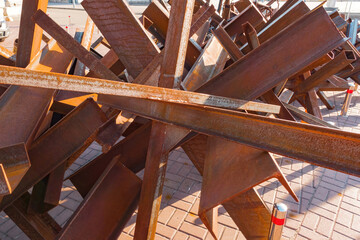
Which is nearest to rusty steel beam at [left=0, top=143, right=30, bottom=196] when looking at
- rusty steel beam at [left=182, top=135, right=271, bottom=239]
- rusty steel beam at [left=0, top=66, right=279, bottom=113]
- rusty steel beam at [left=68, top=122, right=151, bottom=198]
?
rusty steel beam at [left=0, top=66, right=279, bottom=113]

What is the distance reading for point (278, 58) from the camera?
1.83 metres

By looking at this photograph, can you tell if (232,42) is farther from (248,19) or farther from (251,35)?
(248,19)

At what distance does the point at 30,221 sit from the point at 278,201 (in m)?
2.76

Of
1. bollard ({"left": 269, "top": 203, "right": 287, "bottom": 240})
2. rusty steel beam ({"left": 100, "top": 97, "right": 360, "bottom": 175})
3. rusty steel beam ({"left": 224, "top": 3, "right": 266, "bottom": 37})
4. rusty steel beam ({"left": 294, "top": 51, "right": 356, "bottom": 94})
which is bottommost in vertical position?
rusty steel beam ({"left": 294, "top": 51, "right": 356, "bottom": 94})

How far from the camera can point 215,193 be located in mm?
1513

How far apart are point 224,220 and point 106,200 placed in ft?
5.54

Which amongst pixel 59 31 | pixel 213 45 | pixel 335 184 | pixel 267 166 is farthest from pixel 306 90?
pixel 59 31

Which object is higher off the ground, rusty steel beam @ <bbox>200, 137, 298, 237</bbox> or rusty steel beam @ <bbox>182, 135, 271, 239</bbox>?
rusty steel beam @ <bbox>200, 137, 298, 237</bbox>

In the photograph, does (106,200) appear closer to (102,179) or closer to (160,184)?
(102,179)

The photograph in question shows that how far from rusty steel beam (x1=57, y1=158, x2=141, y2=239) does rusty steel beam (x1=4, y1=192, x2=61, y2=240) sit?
530 millimetres

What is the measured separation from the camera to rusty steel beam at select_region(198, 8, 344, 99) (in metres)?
1.71

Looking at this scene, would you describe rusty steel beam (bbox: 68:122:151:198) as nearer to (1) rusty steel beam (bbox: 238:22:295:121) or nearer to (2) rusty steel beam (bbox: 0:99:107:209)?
(2) rusty steel beam (bbox: 0:99:107:209)

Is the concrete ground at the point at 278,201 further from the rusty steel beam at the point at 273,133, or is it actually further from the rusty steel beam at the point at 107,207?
the rusty steel beam at the point at 273,133

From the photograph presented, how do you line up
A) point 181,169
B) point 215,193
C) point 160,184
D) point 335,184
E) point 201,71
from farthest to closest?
point 181,169, point 335,184, point 201,71, point 160,184, point 215,193
